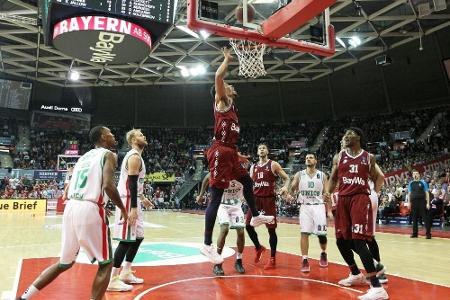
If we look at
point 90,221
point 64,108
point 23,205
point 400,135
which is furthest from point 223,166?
point 64,108

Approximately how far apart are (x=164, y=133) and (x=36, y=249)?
28.2 meters

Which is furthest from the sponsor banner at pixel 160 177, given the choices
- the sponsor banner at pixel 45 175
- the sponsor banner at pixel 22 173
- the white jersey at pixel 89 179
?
the white jersey at pixel 89 179

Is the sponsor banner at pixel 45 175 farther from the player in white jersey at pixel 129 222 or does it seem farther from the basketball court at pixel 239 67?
the player in white jersey at pixel 129 222

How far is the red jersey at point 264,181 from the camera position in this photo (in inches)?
271

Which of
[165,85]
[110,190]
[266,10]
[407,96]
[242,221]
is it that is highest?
[165,85]

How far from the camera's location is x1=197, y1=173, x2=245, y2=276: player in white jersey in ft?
20.1

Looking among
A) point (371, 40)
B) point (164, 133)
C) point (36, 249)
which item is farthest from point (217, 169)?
point (164, 133)

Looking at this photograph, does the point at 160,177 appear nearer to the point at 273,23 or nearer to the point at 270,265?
the point at 273,23

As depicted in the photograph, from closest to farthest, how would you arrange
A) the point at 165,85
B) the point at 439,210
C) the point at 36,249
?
1. the point at 36,249
2. the point at 439,210
3. the point at 165,85

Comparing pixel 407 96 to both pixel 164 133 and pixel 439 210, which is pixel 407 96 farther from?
pixel 164 133

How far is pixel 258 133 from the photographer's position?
111ft

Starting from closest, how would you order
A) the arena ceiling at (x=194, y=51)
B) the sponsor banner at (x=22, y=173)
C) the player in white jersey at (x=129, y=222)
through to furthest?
1. the player in white jersey at (x=129, y=222)
2. the arena ceiling at (x=194, y=51)
3. the sponsor banner at (x=22, y=173)

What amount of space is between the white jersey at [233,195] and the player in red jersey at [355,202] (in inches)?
67.9

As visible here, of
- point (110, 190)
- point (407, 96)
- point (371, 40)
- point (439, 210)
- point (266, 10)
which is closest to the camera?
point (110, 190)
